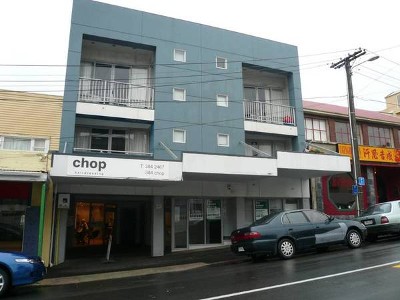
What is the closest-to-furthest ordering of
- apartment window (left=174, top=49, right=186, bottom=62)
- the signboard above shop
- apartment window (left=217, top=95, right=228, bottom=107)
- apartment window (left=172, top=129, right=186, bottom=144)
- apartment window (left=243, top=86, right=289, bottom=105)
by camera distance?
the signboard above shop
apartment window (left=172, top=129, right=186, bottom=144)
apartment window (left=174, top=49, right=186, bottom=62)
apartment window (left=217, top=95, right=228, bottom=107)
apartment window (left=243, top=86, right=289, bottom=105)

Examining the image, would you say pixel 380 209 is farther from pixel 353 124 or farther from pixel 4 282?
pixel 4 282

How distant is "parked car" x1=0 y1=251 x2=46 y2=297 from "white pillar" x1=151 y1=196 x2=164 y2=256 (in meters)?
7.60

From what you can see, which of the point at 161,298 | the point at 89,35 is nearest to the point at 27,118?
the point at 89,35

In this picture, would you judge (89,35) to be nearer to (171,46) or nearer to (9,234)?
(171,46)

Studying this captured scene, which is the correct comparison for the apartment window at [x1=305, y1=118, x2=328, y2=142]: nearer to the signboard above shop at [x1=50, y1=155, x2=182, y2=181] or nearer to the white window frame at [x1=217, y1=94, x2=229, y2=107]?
the white window frame at [x1=217, y1=94, x2=229, y2=107]

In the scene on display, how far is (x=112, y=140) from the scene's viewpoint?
58.1 ft

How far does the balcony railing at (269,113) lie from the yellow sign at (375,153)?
4527 mm

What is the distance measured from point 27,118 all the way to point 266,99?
11736 millimetres

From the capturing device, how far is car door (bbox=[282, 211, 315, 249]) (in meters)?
12.7

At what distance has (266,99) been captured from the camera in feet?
69.6

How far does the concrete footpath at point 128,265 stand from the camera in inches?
472

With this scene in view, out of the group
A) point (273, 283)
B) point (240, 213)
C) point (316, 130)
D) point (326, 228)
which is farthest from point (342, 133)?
point (273, 283)

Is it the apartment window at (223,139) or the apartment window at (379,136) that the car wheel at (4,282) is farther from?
the apartment window at (379,136)

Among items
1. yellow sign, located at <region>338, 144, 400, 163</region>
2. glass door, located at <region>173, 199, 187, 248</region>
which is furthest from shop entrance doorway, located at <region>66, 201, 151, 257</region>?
yellow sign, located at <region>338, 144, 400, 163</region>
